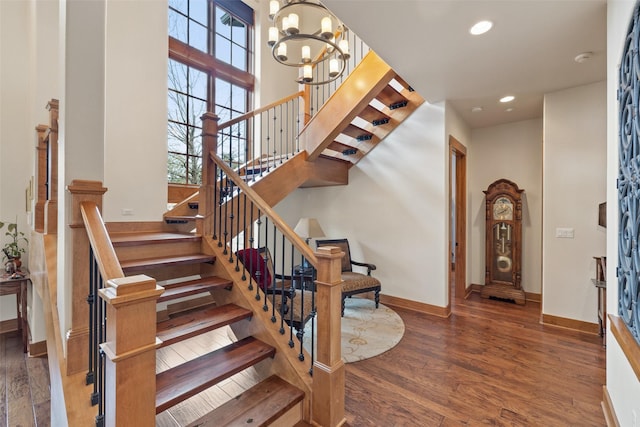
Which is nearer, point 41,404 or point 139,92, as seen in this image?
point 41,404

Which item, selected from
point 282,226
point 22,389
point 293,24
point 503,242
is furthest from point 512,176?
point 22,389

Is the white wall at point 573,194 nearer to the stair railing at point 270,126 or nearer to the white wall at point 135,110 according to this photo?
the stair railing at point 270,126

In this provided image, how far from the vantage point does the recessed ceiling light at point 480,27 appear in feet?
7.25

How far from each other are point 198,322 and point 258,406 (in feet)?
2.22

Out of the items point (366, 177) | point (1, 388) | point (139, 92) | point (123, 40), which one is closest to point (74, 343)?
point (1, 388)

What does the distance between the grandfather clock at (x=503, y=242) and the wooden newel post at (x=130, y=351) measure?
4.77 metres

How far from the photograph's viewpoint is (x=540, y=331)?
10.9 ft

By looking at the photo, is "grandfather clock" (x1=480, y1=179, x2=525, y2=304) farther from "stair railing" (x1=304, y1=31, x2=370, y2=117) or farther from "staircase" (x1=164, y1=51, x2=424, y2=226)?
"stair railing" (x1=304, y1=31, x2=370, y2=117)

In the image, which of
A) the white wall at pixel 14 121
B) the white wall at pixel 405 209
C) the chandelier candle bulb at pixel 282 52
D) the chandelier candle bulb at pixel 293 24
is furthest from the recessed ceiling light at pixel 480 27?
the white wall at pixel 14 121

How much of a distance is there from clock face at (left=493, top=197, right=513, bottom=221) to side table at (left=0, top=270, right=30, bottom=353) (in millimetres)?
6147

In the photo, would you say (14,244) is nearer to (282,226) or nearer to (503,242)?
(282,226)

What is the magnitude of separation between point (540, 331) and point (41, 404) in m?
4.79

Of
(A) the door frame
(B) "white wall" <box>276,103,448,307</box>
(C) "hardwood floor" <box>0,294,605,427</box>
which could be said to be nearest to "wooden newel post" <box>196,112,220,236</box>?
(C) "hardwood floor" <box>0,294,605,427</box>

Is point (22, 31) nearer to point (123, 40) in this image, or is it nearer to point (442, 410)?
point (123, 40)
